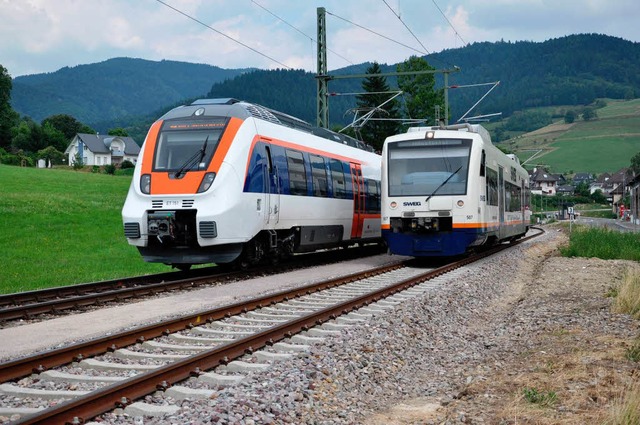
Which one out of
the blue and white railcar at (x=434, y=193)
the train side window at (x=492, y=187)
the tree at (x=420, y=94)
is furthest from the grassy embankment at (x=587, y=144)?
the blue and white railcar at (x=434, y=193)

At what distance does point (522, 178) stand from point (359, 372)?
2631cm

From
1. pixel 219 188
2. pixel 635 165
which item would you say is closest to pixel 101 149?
pixel 635 165

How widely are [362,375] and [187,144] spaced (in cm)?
920

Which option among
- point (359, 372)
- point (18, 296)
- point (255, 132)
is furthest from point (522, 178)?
point (359, 372)

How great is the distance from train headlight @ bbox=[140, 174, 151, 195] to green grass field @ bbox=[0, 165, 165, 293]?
3359mm

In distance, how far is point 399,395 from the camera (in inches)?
274

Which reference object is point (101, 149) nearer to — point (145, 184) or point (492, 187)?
point (492, 187)

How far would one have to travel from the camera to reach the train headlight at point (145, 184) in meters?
15.0

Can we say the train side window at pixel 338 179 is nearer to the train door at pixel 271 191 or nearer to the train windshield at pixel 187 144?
the train door at pixel 271 191

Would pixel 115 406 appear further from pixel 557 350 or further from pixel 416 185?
Answer: pixel 416 185

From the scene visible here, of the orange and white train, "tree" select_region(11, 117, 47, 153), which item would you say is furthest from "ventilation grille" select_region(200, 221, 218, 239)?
"tree" select_region(11, 117, 47, 153)

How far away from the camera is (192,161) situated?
15.0m

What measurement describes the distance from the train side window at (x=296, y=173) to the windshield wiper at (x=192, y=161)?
301 cm

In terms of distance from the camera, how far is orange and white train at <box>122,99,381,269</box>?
14.6 metres
